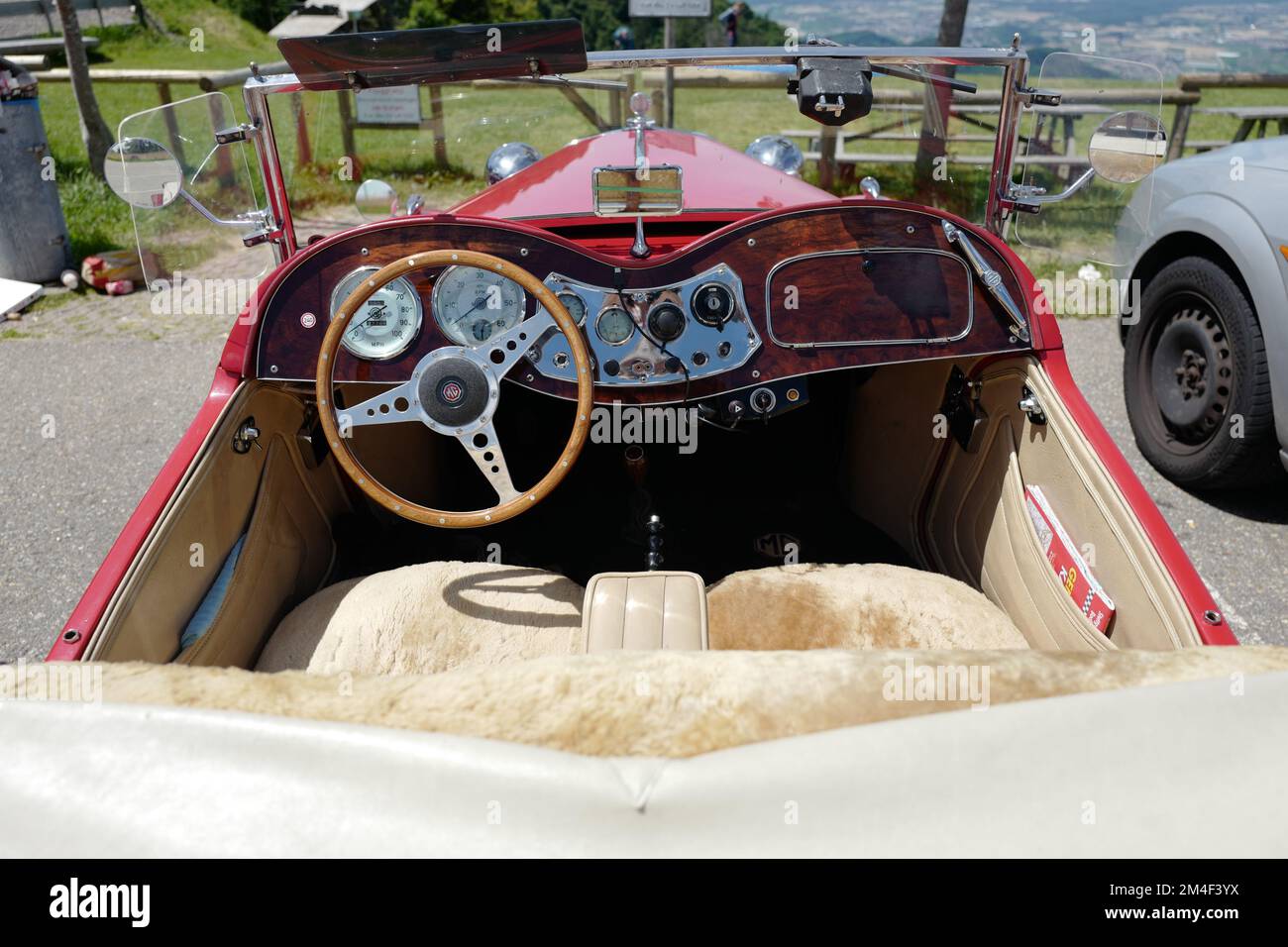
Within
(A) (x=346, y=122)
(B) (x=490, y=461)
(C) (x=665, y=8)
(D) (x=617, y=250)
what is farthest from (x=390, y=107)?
(C) (x=665, y=8)

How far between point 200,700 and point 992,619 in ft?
5.96

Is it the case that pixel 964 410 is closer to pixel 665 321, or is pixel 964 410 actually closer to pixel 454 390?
pixel 665 321

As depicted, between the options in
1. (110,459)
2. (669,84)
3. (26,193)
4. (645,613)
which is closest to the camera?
(645,613)

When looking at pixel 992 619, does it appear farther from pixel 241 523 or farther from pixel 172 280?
pixel 172 280

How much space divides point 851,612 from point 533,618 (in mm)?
792

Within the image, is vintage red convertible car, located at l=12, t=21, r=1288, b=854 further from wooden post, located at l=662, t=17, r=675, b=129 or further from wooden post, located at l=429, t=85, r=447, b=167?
wooden post, located at l=662, t=17, r=675, b=129

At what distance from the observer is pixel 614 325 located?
2.28 metres

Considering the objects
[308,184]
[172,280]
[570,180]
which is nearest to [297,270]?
[172,280]

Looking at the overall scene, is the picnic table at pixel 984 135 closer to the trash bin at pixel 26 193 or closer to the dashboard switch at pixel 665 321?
the dashboard switch at pixel 665 321

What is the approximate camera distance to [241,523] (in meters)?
2.23

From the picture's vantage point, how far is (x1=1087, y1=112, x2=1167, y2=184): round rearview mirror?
2266mm

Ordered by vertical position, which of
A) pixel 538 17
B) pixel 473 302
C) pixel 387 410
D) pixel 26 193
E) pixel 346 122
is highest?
pixel 538 17

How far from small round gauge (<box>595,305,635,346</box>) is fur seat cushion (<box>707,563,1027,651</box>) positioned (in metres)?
0.70
